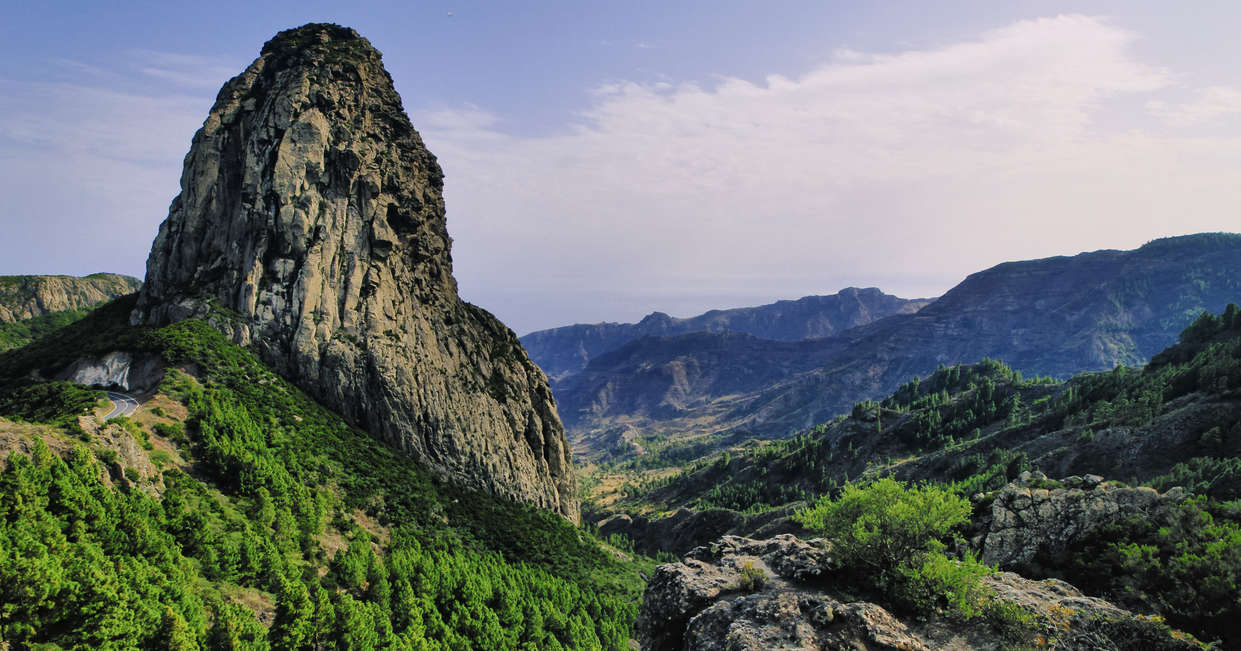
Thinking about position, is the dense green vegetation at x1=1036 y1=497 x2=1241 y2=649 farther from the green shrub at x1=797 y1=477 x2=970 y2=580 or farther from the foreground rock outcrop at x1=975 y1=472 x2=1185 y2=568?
the green shrub at x1=797 y1=477 x2=970 y2=580

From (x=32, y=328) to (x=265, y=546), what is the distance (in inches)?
7268

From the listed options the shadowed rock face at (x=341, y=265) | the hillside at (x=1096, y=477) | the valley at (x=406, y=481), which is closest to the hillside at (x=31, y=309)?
the valley at (x=406, y=481)

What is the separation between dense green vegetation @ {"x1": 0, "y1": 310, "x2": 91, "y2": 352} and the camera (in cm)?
14091

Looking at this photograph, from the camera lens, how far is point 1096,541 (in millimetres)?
34406

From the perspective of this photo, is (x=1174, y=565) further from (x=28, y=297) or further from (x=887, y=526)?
(x=28, y=297)

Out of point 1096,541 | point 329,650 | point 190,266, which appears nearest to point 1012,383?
point 1096,541

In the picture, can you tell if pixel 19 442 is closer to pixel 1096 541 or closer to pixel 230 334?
pixel 230 334

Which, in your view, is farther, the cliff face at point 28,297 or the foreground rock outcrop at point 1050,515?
the cliff face at point 28,297

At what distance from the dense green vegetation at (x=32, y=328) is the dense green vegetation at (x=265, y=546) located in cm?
7089

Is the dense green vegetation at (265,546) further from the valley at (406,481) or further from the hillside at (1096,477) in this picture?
the hillside at (1096,477)

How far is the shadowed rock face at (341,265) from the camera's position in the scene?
10044cm

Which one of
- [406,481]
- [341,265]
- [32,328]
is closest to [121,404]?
[406,481]

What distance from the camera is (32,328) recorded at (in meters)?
159

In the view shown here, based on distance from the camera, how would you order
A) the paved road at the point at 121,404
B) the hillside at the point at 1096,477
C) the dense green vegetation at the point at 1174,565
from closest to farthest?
the dense green vegetation at the point at 1174,565
the hillside at the point at 1096,477
the paved road at the point at 121,404
